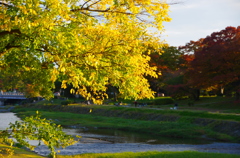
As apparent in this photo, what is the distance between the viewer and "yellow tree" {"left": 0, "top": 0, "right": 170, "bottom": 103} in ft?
37.0

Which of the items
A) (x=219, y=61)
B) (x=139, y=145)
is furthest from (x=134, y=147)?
(x=219, y=61)

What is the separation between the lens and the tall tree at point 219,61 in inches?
1857

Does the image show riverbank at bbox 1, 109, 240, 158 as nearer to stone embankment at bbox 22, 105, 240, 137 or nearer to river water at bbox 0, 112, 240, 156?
river water at bbox 0, 112, 240, 156

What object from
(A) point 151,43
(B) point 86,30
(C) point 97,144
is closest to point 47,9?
(B) point 86,30

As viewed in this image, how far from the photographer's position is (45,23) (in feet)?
35.6

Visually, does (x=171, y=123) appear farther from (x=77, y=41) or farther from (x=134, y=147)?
(x=77, y=41)

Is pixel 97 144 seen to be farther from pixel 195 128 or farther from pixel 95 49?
pixel 95 49

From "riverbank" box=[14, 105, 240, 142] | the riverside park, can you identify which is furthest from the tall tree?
"riverbank" box=[14, 105, 240, 142]

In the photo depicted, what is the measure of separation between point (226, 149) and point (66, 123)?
25.5 meters

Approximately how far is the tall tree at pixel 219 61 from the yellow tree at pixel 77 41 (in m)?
34.8

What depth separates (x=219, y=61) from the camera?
4847 cm

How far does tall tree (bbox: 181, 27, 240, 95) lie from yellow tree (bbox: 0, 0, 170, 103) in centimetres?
3480

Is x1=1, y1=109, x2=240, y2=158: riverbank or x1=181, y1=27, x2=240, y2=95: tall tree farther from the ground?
x1=181, y1=27, x2=240, y2=95: tall tree

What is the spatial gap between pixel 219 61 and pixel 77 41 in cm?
3967
